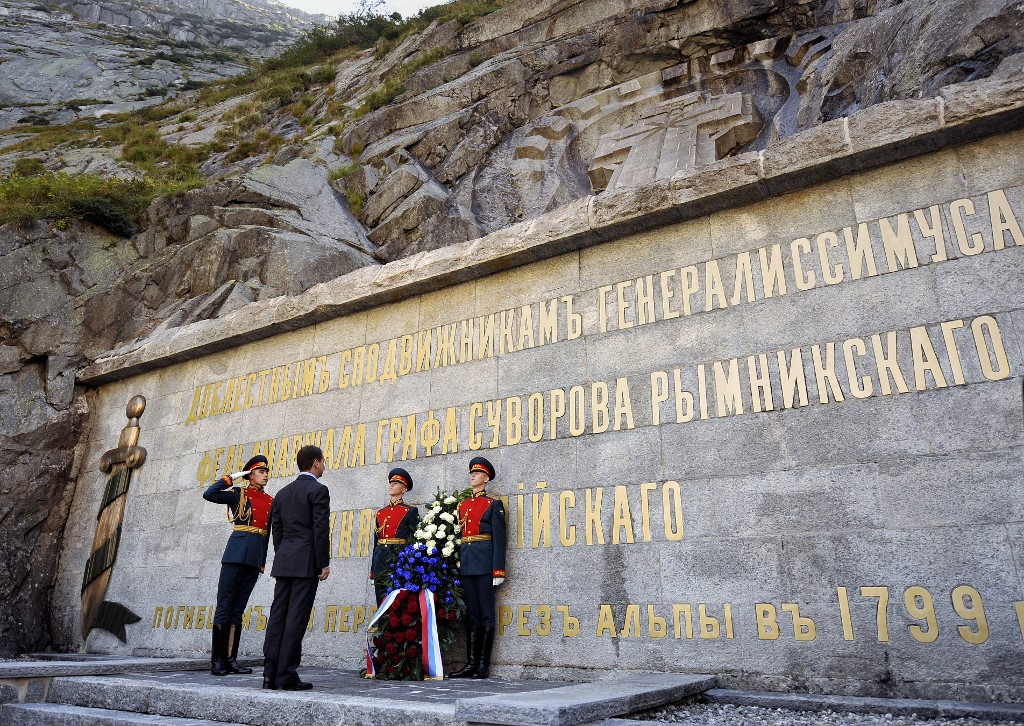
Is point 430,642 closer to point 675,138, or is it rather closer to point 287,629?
point 287,629

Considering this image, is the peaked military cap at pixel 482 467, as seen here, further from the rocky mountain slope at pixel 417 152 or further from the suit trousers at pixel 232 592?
the rocky mountain slope at pixel 417 152

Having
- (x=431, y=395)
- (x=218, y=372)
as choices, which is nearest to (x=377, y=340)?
(x=431, y=395)

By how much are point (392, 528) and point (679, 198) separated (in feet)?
13.2

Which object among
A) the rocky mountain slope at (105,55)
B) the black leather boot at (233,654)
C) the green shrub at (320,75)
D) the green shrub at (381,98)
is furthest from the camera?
the rocky mountain slope at (105,55)

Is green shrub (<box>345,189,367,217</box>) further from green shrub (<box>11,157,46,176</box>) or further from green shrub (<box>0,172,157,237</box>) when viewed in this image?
green shrub (<box>11,157,46,176</box>)

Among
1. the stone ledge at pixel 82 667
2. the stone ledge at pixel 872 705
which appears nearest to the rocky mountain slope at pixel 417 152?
the stone ledge at pixel 872 705

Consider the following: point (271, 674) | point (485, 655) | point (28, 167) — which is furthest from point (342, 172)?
point (271, 674)

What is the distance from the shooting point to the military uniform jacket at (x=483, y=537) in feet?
19.2

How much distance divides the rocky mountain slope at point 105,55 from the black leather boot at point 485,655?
101ft

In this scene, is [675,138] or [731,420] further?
[675,138]

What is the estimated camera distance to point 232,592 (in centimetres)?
632

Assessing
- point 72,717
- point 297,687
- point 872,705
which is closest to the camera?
point 872,705

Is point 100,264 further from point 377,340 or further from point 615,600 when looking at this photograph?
point 615,600

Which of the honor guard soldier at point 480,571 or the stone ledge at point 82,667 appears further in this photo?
the honor guard soldier at point 480,571
